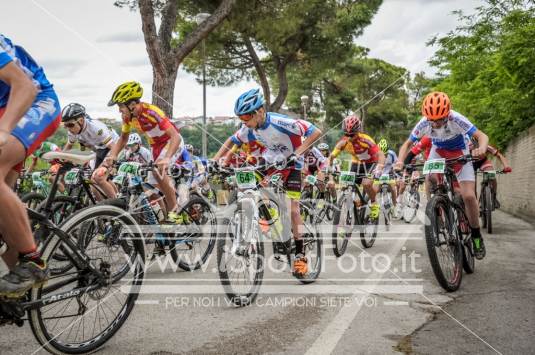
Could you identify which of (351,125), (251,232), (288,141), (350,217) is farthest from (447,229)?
(351,125)

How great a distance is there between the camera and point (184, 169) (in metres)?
7.91

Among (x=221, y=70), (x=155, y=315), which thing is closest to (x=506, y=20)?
(x=155, y=315)

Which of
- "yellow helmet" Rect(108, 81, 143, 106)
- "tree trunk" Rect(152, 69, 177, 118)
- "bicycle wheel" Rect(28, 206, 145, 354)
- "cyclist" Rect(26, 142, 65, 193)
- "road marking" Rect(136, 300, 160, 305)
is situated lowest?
"road marking" Rect(136, 300, 160, 305)

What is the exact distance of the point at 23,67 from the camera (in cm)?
335

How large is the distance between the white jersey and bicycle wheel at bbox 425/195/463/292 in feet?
14.6

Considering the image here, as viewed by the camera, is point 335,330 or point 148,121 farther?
point 148,121

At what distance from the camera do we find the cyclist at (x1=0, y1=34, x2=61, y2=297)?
2912 mm

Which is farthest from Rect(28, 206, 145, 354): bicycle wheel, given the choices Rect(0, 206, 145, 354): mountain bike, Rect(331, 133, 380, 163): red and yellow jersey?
Rect(331, 133, 380, 163): red and yellow jersey

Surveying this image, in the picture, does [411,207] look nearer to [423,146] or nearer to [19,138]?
[423,146]

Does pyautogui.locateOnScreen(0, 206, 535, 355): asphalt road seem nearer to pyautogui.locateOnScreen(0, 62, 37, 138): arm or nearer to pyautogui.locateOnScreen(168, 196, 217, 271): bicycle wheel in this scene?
pyautogui.locateOnScreen(168, 196, 217, 271): bicycle wheel

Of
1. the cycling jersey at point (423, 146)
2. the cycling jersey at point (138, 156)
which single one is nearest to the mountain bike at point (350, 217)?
the cycling jersey at point (423, 146)

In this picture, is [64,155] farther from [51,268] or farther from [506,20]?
[506,20]

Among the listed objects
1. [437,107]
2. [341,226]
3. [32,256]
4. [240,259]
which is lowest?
[240,259]

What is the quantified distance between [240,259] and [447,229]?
7.78 ft
